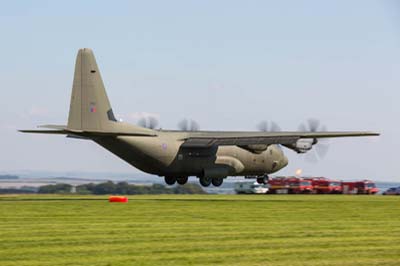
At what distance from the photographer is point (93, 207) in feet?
136

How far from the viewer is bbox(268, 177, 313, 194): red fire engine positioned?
91438 millimetres

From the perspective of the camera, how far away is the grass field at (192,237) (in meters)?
22.7

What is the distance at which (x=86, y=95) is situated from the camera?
172 feet

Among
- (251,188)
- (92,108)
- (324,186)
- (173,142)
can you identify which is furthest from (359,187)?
(92,108)

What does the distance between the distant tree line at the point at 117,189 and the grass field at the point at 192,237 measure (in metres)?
37.4

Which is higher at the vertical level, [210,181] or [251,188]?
[210,181]

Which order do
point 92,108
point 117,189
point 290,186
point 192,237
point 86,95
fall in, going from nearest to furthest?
point 192,237
point 86,95
point 92,108
point 117,189
point 290,186

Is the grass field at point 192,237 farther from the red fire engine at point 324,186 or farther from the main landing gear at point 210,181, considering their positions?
the red fire engine at point 324,186

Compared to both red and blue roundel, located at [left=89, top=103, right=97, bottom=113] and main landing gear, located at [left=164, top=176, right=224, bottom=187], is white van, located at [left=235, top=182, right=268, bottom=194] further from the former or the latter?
red and blue roundel, located at [left=89, top=103, right=97, bottom=113]

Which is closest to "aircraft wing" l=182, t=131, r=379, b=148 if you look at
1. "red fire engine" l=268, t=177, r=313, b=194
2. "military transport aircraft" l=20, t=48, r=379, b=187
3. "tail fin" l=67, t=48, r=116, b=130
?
"military transport aircraft" l=20, t=48, r=379, b=187

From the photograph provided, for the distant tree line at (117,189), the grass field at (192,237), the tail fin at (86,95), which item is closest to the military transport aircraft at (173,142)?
the tail fin at (86,95)

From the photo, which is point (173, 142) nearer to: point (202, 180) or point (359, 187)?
point (202, 180)

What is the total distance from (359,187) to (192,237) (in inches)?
2837

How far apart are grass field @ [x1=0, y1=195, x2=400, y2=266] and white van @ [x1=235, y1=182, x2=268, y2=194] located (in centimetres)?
5168
